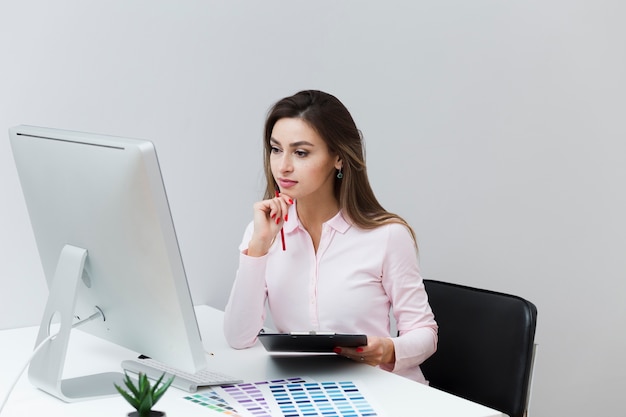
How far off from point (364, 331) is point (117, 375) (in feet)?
2.19

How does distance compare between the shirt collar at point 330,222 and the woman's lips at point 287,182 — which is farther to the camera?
the shirt collar at point 330,222

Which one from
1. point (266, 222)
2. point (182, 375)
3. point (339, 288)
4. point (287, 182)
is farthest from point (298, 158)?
point (182, 375)

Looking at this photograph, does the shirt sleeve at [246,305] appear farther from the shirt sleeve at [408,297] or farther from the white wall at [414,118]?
the white wall at [414,118]

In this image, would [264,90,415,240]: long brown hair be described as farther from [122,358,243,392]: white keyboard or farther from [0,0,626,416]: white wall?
[122,358,243,392]: white keyboard

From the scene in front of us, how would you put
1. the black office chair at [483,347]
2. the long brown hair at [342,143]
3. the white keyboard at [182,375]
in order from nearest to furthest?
the white keyboard at [182,375], the black office chair at [483,347], the long brown hair at [342,143]

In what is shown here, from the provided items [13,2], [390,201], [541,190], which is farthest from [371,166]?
[13,2]

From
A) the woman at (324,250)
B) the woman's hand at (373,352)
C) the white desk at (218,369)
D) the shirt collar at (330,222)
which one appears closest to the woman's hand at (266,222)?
the woman at (324,250)

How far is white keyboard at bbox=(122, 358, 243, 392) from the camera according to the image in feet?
5.61

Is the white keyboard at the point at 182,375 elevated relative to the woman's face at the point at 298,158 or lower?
lower

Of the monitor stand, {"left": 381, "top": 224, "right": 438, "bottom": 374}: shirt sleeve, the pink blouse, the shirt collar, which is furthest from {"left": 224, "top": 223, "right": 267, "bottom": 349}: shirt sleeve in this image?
the monitor stand

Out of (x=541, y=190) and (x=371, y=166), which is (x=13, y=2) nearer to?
(x=371, y=166)

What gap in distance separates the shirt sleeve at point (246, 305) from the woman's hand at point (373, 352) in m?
0.27

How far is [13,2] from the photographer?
2.21m

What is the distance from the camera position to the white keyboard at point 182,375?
1709mm
